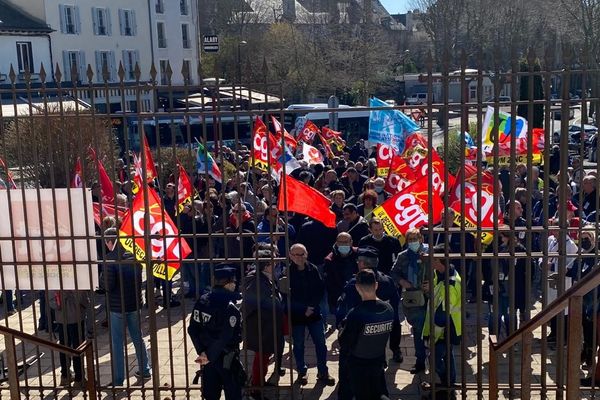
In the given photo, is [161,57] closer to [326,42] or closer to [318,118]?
[326,42]

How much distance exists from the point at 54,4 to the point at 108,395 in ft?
133

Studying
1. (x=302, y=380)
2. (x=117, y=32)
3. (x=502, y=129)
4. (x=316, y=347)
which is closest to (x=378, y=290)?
(x=316, y=347)

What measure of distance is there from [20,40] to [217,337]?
3879 centimetres

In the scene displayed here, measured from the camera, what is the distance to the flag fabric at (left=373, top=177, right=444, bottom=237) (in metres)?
9.04

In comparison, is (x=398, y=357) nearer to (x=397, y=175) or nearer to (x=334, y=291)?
(x=334, y=291)

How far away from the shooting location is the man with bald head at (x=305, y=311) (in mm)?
7977

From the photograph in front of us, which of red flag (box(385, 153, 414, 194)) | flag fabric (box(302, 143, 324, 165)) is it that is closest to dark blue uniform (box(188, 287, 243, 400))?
red flag (box(385, 153, 414, 194))

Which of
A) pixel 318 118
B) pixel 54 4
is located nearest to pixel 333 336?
pixel 318 118

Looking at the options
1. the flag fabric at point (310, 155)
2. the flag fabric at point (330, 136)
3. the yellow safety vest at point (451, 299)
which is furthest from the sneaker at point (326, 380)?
the flag fabric at point (330, 136)

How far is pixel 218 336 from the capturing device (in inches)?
260

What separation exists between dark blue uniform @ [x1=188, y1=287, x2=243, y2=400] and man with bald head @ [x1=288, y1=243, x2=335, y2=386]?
4.35 ft

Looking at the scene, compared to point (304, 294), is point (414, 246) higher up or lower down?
higher up

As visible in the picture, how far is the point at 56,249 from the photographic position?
22.5 ft

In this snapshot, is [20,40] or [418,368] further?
[20,40]
